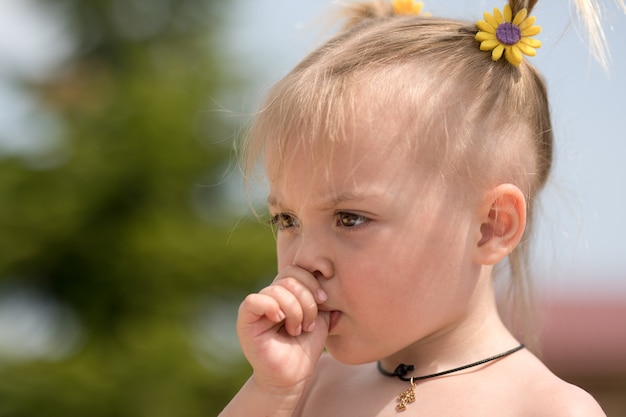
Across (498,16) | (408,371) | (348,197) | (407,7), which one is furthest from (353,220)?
(407,7)

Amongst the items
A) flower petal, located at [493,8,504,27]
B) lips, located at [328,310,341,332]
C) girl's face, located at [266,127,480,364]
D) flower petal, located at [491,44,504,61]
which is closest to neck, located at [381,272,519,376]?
girl's face, located at [266,127,480,364]

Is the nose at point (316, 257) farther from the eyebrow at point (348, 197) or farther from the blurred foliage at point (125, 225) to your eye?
the blurred foliage at point (125, 225)

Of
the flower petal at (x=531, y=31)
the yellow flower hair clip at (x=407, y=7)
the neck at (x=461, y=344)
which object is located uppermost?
the yellow flower hair clip at (x=407, y=7)

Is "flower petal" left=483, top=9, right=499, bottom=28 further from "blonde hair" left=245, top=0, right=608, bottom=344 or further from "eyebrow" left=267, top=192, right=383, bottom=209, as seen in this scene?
"eyebrow" left=267, top=192, right=383, bottom=209

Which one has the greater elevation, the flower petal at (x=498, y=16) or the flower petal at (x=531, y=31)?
the flower petal at (x=498, y=16)

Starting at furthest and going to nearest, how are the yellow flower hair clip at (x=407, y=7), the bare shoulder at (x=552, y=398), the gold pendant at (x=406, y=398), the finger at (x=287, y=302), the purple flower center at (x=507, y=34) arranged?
the yellow flower hair clip at (x=407, y=7) < the purple flower center at (x=507, y=34) < the gold pendant at (x=406, y=398) < the finger at (x=287, y=302) < the bare shoulder at (x=552, y=398)

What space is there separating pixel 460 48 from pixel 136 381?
251 inches

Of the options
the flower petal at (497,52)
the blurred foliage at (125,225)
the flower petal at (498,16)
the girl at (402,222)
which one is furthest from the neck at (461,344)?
the blurred foliage at (125,225)

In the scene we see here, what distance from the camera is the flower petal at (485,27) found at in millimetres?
2391

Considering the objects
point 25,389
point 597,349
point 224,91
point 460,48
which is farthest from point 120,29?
point 460,48

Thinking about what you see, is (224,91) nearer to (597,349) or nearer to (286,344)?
(597,349)

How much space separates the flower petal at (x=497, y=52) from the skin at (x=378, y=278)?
0.35m

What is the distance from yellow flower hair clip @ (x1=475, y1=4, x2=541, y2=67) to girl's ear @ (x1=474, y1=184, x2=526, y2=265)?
361 millimetres

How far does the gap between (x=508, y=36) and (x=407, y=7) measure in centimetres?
51
